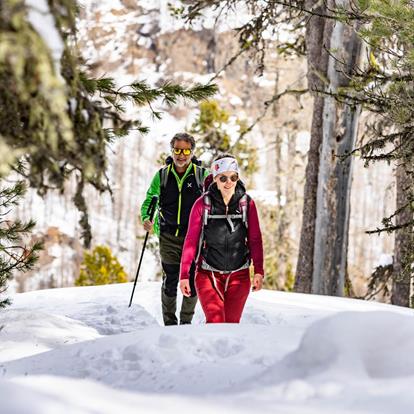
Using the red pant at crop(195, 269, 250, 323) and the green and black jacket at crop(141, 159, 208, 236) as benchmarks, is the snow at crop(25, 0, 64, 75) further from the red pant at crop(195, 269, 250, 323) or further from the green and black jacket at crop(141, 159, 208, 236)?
the green and black jacket at crop(141, 159, 208, 236)

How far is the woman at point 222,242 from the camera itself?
5.15m

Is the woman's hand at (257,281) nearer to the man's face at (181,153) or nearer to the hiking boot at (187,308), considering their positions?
the hiking boot at (187,308)

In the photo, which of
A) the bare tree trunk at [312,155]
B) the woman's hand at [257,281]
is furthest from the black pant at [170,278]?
the bare tree trunk at [312,155]

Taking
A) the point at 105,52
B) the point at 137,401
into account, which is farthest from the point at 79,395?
the point at 105,52

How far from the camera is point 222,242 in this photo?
516cm

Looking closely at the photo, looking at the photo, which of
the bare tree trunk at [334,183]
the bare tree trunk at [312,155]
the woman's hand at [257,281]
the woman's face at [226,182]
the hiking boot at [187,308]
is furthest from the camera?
the bare tree trunk at [312,155]

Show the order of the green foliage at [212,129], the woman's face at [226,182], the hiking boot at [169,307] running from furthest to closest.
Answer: the green foliage at [212,129]
the hiking boot at [169,307]
the woman's face at [226,182]

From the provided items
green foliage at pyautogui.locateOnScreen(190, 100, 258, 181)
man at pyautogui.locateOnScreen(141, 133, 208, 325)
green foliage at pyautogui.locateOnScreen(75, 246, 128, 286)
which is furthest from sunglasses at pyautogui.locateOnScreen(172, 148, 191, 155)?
green foliage at pyautogui.locateOnScreen(75, 246, 128, 286)

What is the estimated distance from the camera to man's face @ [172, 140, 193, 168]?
20.2 ft

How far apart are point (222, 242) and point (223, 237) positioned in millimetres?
→ 42

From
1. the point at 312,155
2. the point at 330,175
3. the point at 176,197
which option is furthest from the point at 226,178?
the point at 312,155

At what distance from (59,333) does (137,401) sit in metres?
3.45

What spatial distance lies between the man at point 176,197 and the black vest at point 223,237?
3.09 feet

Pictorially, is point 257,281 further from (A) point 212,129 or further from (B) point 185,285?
(A) point 212,129
